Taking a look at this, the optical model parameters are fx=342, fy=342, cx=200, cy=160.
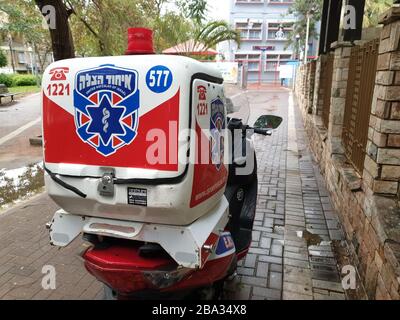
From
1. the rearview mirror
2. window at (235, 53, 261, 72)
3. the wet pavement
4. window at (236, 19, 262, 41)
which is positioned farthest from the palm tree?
window at (236, 19, 262, 41)

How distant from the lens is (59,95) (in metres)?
1.75

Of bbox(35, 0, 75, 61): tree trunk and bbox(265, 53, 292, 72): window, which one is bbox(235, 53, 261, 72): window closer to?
bbox(265, 53, 292, 72): window

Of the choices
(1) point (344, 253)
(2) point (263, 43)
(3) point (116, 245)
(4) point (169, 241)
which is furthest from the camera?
(2) point (263, 43)

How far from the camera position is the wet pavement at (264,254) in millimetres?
2736

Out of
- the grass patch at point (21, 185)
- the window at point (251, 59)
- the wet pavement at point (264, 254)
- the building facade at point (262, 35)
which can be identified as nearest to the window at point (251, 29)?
the building facade at point (262, 35)

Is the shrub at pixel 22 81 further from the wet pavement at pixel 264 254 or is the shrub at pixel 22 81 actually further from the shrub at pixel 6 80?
the wet pavement at pixel 264 254

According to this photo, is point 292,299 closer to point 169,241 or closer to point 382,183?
point 382,183

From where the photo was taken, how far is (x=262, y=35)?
38.6 m

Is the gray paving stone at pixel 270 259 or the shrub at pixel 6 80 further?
the shrub at pixel 6 80

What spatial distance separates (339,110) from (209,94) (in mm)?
3816

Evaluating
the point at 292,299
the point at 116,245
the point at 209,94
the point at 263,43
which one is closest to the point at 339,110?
the point at 292,299

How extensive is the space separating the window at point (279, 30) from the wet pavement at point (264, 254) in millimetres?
36318

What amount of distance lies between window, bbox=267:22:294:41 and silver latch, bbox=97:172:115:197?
39426 mm

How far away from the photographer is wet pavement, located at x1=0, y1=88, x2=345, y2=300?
2.74m
